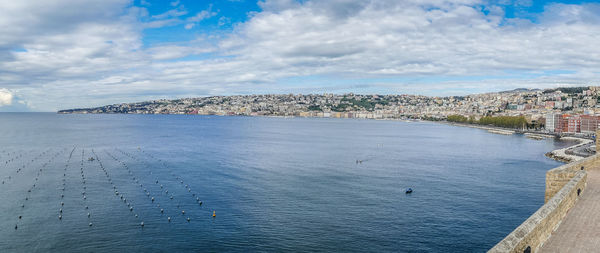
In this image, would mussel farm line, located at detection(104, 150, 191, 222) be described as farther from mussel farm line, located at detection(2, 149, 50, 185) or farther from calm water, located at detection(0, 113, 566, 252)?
mussel farm line, located at detection(2, 149, 50, 185)

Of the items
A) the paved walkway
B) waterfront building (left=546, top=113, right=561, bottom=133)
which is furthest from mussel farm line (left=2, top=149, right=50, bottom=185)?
waterfront building (left=546, top=113, right=561, bottom=133)

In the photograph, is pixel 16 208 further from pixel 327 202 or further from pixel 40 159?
pixel 40 159

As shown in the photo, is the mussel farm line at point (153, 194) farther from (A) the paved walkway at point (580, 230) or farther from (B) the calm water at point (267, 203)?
(A) the paved walkway at point (580, 230)

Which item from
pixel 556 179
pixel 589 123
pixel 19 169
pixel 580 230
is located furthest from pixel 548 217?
pixel 589 123

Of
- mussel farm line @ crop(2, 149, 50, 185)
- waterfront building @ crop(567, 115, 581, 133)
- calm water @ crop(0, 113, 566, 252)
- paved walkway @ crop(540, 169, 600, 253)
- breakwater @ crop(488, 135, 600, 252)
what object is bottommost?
calm water @ crop(0, 113, 566, 252)

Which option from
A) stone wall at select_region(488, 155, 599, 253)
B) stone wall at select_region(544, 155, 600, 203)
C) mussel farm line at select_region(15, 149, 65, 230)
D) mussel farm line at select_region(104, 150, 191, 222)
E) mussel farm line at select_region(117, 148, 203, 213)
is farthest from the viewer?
mussel farm line at select_region(117, 148, 203, 213)

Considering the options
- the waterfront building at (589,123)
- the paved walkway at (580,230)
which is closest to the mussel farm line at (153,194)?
the paved walkway at (580,230)
